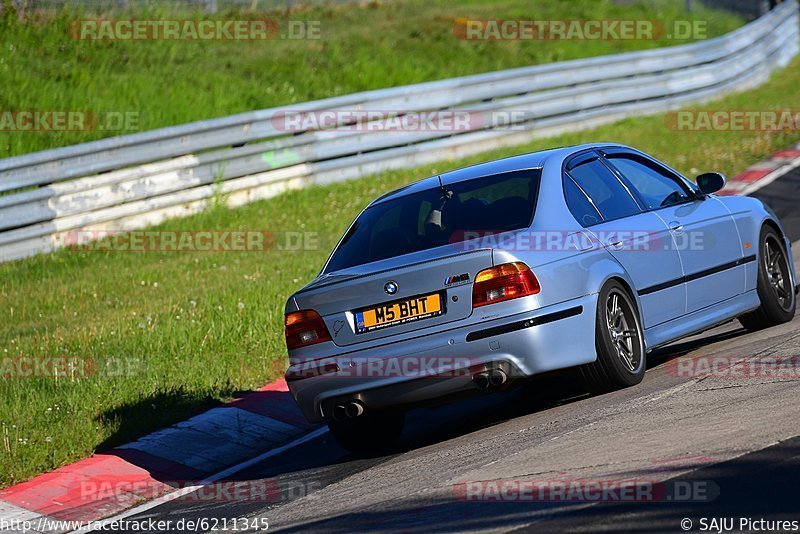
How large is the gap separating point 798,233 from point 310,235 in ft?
18.0

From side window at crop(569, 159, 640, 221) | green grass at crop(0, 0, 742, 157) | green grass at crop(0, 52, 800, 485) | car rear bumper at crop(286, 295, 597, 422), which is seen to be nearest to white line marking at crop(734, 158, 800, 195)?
green grass at crop(0, 52, 800, 485)

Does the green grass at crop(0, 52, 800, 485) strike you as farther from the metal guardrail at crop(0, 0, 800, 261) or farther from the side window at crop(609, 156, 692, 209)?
the side window at crop(609, 156, 692, 209)

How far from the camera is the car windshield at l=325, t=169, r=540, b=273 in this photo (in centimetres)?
725

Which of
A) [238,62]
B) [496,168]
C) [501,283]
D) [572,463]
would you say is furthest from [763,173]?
[572,463]

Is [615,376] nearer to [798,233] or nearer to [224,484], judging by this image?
[224,484]

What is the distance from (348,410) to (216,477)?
4.15 feet

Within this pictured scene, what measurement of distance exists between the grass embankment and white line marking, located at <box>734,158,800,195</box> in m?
0.69

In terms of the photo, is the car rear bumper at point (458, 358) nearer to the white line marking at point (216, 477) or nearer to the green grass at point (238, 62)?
the white line marking at point (216, 477)

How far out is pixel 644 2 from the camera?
33312 millimetres

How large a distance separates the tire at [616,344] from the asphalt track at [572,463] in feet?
0.38

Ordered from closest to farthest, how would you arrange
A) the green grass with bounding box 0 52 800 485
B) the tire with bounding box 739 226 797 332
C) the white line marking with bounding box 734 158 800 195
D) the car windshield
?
the car windshield → the green grass with bounding box 0 52 800 485 → the tire with bounding box 739 226 797 332 → the white line marking with bounding box 734 158 800 195

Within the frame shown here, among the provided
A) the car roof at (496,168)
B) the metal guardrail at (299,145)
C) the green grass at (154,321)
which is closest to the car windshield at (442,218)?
the car roof at (496,168)

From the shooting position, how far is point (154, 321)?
11023 mm

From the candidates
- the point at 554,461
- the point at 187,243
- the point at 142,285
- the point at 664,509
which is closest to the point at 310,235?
the point at 187,243
